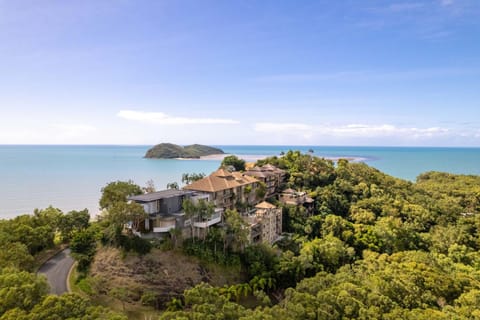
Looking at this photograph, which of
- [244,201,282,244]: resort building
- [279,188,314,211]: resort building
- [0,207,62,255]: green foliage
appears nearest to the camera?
[0,207,62,255]: green foliage

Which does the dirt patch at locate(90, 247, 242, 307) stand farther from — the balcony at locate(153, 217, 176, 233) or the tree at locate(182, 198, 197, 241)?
the tree at locate(182, 198, 197, 241)

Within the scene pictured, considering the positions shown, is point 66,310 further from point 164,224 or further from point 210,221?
point 210,221

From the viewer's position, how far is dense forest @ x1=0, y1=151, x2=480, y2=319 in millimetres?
13531

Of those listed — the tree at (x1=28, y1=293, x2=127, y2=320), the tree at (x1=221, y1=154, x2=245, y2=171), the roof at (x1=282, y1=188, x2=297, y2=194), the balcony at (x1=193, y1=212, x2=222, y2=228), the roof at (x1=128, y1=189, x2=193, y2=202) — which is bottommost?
the tree at (x1=28, y1=293, x2=127, y2=320)

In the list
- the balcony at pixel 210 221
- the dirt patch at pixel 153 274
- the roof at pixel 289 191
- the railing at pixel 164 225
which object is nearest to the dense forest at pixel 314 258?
the dirt patch at pixel 153 274

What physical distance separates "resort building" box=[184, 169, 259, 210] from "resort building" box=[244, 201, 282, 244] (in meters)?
2.56

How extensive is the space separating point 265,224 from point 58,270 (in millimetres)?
17321

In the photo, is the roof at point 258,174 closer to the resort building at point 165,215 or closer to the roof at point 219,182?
the roof at point 219,182

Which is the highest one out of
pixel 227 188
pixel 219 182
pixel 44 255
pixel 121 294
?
pixel 219 182

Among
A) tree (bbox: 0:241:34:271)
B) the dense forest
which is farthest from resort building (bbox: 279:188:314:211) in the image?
tree (bbox: 0:241:34:271)

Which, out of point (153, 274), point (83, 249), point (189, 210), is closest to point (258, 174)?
point (189, 210)

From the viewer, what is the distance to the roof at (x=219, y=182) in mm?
28034

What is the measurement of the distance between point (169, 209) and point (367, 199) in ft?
89.4

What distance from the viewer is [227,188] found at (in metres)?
29.1
